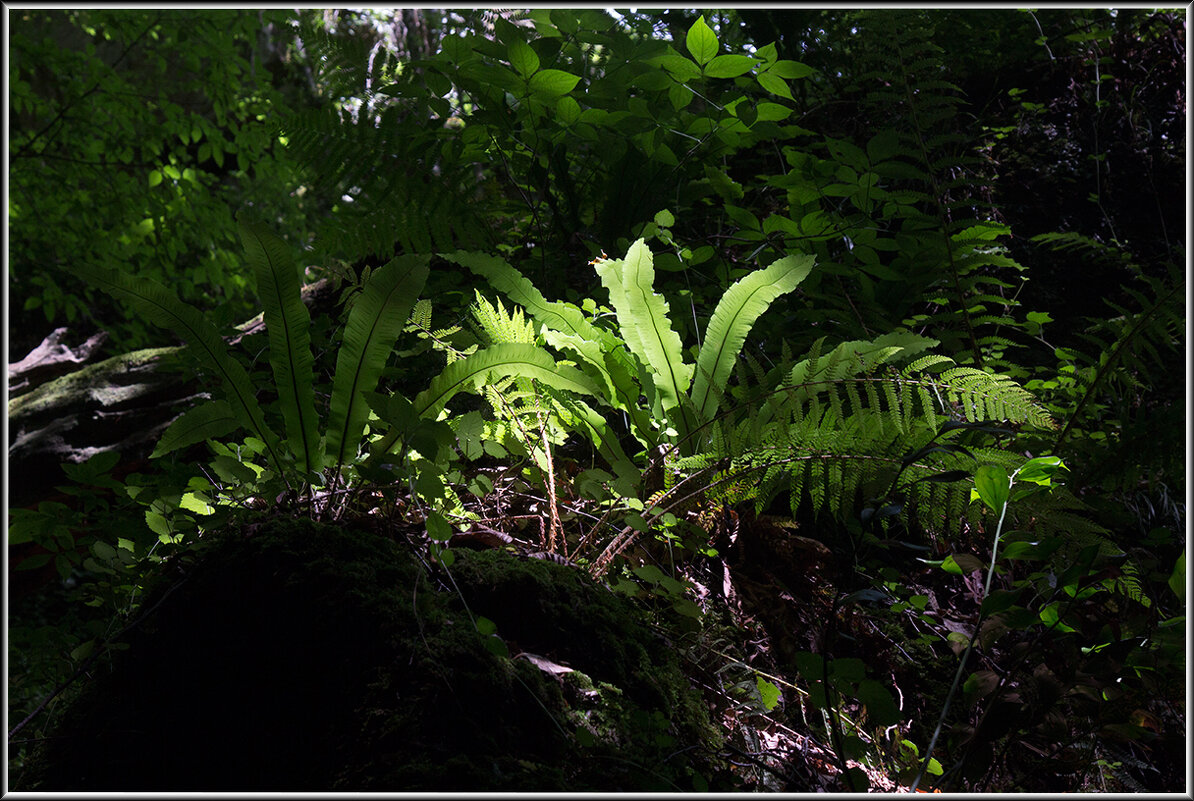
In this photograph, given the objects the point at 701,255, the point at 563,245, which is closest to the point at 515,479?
the point at 701,255

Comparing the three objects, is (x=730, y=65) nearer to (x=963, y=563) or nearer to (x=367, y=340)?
(x=367, y=340)

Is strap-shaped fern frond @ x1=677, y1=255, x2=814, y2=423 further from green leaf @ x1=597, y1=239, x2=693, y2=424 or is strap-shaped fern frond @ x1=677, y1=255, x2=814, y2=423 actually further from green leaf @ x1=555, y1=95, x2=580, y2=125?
green leaf @ x1=555, y1=95, x2=580, y2=125

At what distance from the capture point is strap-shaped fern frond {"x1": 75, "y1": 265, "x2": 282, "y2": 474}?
1196 millimetres

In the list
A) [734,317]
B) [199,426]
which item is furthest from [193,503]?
[734,317]

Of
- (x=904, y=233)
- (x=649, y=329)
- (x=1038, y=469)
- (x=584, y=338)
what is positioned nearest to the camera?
(x=1038, y=469)

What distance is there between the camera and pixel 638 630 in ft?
3.99

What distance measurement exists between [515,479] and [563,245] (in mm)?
1441

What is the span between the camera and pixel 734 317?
1646 millimetres

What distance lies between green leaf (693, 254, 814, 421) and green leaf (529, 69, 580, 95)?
32.1 inches

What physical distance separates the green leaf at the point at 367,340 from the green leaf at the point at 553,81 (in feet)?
3.24

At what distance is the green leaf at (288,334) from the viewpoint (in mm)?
1239

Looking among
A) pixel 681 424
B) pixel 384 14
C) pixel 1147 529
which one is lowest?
pixel 1147 529

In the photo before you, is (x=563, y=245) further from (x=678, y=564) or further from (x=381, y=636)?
(x=381, y=636)

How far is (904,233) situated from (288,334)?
2.24 m
